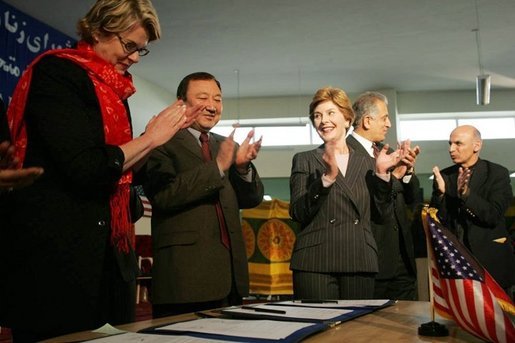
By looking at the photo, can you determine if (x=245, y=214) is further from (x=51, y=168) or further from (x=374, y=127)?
(x=51, y=168)

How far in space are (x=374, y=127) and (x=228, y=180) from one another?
108 centimetres

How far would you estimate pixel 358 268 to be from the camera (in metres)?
2.08

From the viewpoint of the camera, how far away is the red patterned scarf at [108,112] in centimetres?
147

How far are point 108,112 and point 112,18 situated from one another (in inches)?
11.0

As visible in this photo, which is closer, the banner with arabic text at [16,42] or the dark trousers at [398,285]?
the dark trousers at [398,285]

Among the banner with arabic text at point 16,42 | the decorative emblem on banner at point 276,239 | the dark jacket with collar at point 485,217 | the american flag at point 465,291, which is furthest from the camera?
the decorative emblem on banner at point 276,239

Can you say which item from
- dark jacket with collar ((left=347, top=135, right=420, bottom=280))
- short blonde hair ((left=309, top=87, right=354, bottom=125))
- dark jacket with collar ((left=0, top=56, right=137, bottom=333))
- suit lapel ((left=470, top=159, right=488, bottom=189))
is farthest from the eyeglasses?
suit lapel ((left=470, top=159, right=488, bottom=189))

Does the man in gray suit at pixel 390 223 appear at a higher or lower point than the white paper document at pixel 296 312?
higher

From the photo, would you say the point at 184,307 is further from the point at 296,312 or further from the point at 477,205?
the point at 477,205

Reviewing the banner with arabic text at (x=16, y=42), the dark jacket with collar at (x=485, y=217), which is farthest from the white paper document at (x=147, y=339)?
the banner with arabic text at (x=16, y=42)

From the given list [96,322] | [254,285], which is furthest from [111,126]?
[254,285]

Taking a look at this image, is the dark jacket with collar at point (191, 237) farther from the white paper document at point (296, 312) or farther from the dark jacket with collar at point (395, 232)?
the dark jacket with collar at point (395, 232)

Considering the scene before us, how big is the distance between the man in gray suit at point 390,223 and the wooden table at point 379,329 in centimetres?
131

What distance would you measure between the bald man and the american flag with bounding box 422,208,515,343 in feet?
6.75
